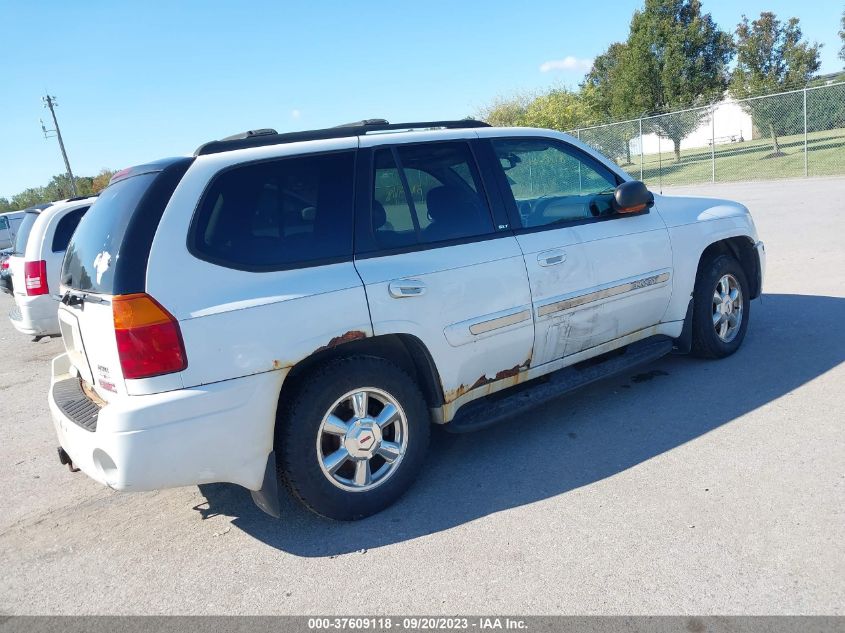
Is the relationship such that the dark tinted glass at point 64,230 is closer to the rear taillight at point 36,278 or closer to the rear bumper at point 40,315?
the rear taillight at point 36,278

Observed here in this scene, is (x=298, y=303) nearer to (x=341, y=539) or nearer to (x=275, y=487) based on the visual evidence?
(x=275, y=487)

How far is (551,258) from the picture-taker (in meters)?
4.21

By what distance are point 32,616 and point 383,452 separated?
174cm

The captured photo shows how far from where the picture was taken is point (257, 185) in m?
3.40

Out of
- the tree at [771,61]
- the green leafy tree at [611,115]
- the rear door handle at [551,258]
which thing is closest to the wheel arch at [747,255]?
the rear door handle at [551,258]

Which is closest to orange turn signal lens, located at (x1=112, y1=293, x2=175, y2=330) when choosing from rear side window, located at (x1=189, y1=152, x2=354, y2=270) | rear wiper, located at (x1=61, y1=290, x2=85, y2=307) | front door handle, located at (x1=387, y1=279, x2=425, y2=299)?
rear side window, located at (x1=189, y1=152, x2=354, y2=270)

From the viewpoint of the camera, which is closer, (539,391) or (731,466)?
(731,466)

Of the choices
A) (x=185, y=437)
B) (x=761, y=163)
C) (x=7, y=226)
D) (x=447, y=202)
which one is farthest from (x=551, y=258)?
(x=7, y=226)

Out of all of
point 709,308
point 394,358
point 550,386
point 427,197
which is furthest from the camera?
point 709,308

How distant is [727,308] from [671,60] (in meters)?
31.8

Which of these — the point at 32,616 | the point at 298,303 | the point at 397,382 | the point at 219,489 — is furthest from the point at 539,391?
the point at 32,616

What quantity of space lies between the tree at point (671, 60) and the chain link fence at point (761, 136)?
12.4ft

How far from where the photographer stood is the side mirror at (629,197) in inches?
179

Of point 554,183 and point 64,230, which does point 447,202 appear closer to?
point 554,183
